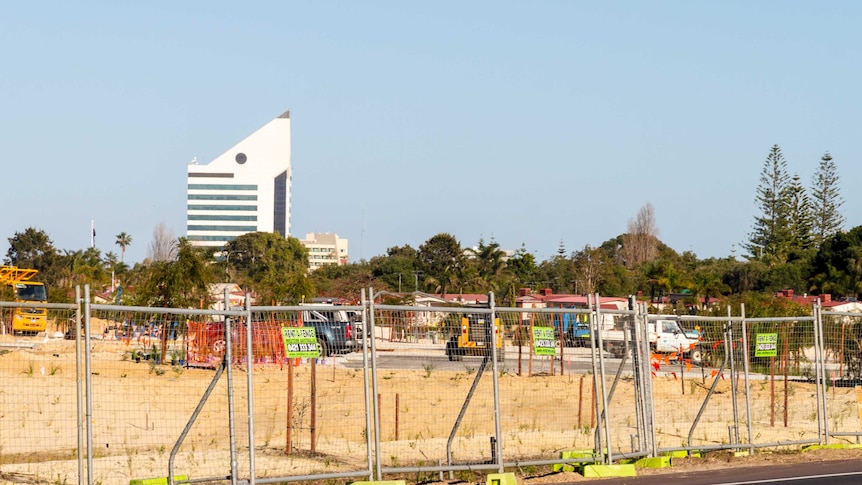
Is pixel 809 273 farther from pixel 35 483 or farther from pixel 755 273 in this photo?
pixel 35 483

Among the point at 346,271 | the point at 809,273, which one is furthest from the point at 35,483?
the point at 346,271

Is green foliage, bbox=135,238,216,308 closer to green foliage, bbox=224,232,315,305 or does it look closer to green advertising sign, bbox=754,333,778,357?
green advertising sign, bbox=754,333,778,357

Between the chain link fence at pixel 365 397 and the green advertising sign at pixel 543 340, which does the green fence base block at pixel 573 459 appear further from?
the green advertising sign at pixel 543 340

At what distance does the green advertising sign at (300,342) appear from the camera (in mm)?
12898

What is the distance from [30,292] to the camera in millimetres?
48562

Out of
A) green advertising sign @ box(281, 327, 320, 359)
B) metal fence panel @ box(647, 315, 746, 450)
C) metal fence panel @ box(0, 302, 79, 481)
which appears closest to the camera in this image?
green advertising sign @ box(281, 327, 320, 359)

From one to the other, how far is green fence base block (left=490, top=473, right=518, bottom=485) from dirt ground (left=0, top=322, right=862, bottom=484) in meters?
0.69

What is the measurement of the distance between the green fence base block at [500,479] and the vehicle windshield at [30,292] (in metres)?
37.9

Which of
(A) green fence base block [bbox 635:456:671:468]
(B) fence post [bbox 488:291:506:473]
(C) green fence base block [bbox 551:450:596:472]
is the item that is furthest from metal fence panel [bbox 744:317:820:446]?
(B) fence post [bbox 488:291:506:473]

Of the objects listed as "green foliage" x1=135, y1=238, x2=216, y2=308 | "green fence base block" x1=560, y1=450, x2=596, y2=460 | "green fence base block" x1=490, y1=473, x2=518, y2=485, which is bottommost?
"green fence base block" x1=490, y1=473, x2=518, y2=485

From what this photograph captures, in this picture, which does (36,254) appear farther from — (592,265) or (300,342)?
(300,342)

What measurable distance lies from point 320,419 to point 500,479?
23.3ft

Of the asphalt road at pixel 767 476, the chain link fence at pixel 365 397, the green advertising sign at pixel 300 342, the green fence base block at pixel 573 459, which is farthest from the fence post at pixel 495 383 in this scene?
the green advertising sign at pixel 300 342

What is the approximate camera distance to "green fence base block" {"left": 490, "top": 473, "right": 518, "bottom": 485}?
13955 millimetres
